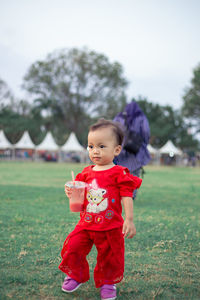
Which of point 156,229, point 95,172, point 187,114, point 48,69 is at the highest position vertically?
point 48,69

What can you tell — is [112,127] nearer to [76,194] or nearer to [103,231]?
[76,194]

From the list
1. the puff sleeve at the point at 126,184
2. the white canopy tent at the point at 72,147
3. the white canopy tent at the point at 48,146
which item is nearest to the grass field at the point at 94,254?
the puff sleeve at the point at 126,184

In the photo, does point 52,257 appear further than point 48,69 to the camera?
No

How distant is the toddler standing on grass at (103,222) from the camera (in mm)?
2697

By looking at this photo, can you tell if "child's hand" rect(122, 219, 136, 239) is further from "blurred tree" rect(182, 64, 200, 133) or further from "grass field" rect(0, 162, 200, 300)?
"blurred tree" rect(182, 64, 200, 133)

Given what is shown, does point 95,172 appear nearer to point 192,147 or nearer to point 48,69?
point 48,69

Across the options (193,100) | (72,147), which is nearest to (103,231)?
(72,147)

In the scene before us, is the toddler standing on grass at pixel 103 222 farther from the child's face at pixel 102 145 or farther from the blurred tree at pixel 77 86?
the blurred tree at pixel 77 86

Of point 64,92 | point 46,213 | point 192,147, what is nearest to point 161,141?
point 192,147

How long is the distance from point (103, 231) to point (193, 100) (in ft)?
167

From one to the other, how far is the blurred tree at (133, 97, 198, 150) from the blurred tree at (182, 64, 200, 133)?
238 inches

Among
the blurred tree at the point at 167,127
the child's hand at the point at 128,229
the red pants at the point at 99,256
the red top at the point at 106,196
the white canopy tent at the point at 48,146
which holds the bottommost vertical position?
the red pants at the point at 99,256

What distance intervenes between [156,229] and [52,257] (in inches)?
80.1

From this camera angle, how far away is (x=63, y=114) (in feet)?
165
